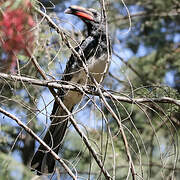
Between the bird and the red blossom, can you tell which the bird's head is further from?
the red blossom

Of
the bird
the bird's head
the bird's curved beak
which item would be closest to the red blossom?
the bird

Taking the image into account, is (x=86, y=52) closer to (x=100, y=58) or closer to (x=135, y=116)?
(x=100, y=58)

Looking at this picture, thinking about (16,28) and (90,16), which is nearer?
(16,28)

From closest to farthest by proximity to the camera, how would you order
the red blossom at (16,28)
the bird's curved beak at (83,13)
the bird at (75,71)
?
the red blossom at (16,28)
the bird at (75,71)
the bird's curved beak at (83,13)

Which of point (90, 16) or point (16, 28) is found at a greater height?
point (90, 16)

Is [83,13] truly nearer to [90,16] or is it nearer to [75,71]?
[90,16]

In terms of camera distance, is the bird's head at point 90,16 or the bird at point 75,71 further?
the bird's head at point 90,16

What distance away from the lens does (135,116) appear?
4.96 m

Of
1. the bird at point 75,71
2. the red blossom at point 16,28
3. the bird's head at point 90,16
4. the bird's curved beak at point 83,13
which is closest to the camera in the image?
the red blossom at point 16,28

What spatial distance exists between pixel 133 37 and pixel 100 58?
109 inches

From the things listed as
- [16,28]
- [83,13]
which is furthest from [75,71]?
[16,28]

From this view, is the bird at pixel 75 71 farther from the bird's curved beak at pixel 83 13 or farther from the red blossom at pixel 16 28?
the red blossom at pixel 16 28

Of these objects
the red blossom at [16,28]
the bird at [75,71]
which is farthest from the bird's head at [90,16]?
the red blossom at [16,28]

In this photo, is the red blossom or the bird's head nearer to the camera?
the red blossom
